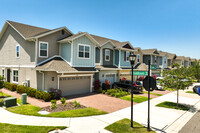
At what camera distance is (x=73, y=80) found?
15.9m

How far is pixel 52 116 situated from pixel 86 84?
8.79 metres

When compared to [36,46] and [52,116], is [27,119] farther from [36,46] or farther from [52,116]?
[36,46]

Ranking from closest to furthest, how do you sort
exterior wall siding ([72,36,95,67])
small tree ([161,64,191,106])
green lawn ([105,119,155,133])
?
green lawn ([105,119,155,133]) → small tree ([161,64,191,106]) → exterior wall siding ([72,36,95,67])

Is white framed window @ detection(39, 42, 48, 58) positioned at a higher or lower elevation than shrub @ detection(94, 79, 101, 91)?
higher

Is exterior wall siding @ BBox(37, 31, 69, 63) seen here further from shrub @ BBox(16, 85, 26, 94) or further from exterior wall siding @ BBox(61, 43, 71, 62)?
shrub @ BBox(16, 85, 26, 94)

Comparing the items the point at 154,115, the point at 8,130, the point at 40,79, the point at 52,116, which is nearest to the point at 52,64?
the point at 40,79

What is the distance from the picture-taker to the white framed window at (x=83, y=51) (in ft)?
53.8

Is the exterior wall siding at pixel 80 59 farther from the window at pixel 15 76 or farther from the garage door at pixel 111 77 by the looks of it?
the window at pixel 15 76

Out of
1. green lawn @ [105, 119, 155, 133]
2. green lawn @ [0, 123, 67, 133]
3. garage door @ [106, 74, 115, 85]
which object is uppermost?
garage door @ [106, 74, 115, 85]

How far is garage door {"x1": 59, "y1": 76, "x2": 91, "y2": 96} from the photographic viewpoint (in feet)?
49.1

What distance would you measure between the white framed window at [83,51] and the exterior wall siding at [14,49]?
5.27 m

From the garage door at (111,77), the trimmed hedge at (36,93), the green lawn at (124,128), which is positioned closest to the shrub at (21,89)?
the trimmed hedge at (36,93)

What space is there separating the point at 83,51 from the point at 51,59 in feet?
12.9

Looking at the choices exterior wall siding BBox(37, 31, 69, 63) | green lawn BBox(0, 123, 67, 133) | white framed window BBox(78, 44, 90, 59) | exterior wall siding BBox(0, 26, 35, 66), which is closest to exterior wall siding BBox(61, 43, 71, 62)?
exterior wall siding BBox(37, 31, 69, 63)
